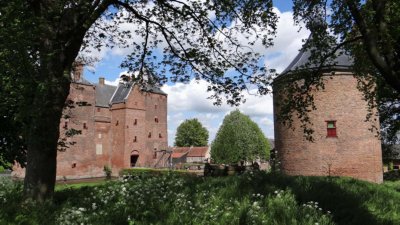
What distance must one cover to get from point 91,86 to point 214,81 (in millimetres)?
41271

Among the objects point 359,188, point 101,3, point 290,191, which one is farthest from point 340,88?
point 101,3

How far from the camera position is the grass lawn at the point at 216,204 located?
237 inches

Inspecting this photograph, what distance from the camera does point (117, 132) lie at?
5309cm

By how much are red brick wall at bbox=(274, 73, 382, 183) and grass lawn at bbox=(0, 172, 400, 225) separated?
12.8m

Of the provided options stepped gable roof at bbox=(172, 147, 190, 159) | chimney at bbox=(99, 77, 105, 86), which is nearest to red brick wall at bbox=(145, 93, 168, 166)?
chimney at bbox=(99, 77, 105, 86)

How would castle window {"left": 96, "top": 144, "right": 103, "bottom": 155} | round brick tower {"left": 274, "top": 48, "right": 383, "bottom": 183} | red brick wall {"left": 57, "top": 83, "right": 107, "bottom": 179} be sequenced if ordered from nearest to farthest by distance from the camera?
round brick tower {"left": 274, "top": 48, "right": 383, "bottom": 183} < red brick wall {"left": 57, "top": 83, "right": 107, "bottom": 179} < castle window {"left": 96, "top": 144, "right": 103, "bottom": 155}

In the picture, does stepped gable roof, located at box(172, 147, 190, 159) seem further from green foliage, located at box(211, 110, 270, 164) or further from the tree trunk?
the tree trunk

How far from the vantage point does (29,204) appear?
21.3 ft

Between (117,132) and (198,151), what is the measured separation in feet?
122

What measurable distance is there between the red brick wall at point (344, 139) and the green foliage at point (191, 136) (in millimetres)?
71232

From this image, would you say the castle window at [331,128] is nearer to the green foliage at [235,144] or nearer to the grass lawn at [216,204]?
the grass lawn at [216,204]

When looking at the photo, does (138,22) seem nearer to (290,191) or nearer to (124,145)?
(290,191)

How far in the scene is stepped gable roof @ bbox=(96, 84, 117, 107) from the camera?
52688 mm

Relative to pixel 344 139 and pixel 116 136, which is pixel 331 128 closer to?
pixel 344 139
